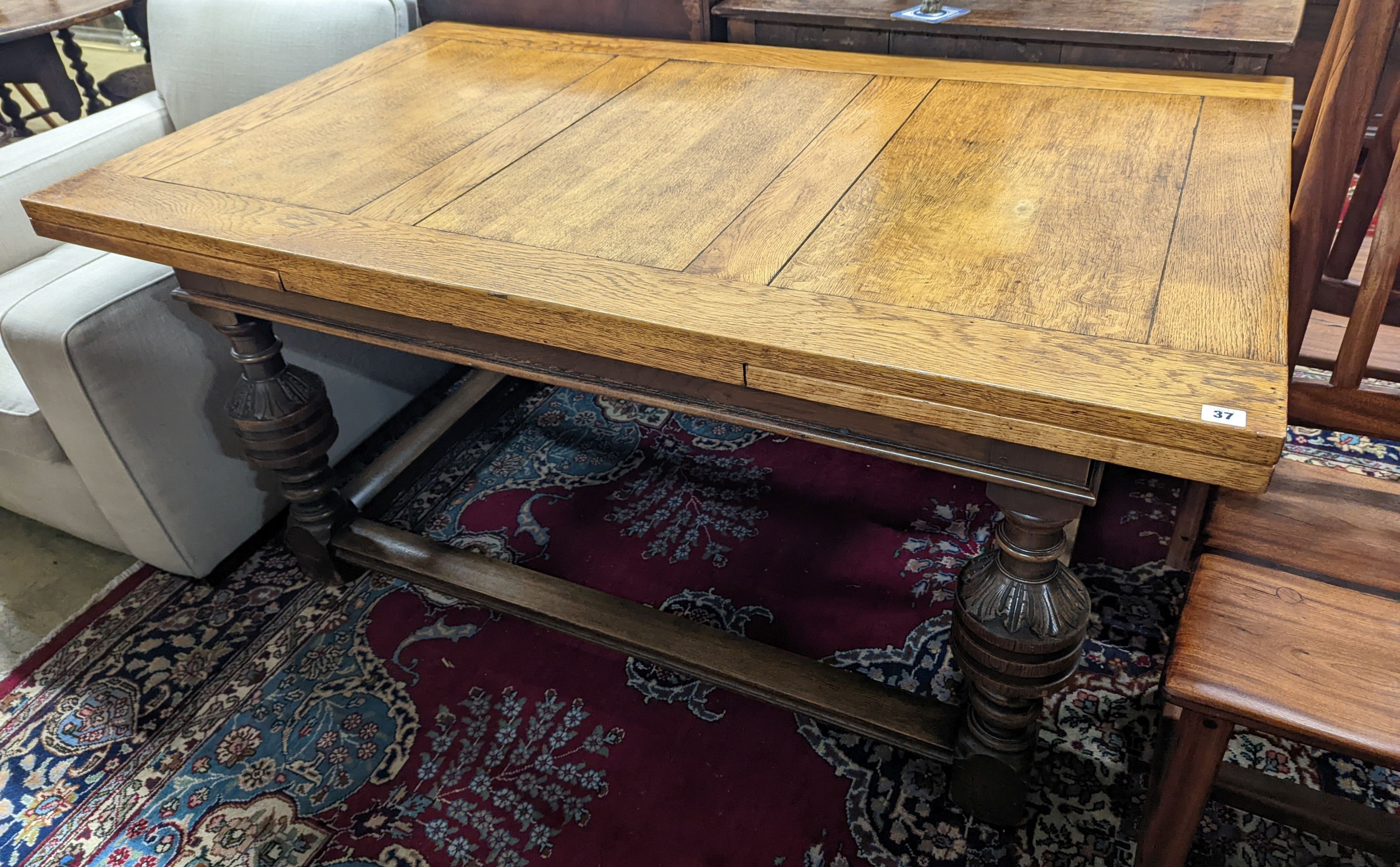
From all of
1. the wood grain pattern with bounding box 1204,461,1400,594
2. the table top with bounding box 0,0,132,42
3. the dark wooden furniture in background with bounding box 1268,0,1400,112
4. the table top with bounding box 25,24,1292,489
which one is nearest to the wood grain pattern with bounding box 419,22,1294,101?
the table top with bounding box 25,24,1292,489

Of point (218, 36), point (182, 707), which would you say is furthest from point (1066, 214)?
point (218, 36)

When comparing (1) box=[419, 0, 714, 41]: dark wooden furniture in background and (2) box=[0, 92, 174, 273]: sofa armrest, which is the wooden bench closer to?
(1) box=[419, 0, 714, 41]: dark wooden furniture in background

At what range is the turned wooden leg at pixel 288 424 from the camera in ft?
4.61

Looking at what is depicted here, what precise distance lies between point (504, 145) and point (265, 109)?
1.53 feet

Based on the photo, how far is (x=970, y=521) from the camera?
1815 millimetres

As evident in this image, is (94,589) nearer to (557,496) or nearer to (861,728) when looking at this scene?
(557,496)

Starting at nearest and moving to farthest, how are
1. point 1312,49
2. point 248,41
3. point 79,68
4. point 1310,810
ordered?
1. point 1310,810
2. point 248,41
3. point 1312,49
4. point 79,68

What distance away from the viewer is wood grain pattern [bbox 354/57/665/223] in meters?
1.14

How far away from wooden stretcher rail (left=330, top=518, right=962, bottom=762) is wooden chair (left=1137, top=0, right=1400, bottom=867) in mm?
329

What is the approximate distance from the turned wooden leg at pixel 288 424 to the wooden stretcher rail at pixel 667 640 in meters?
0.06

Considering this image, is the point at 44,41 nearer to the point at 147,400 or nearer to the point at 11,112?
the point at 11,112

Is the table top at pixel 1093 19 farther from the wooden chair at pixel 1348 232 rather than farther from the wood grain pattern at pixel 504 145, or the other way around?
the wood grain pattern at pixel 504 145

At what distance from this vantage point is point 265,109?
4.80ft

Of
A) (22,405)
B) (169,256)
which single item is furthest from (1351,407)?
(22,405)
